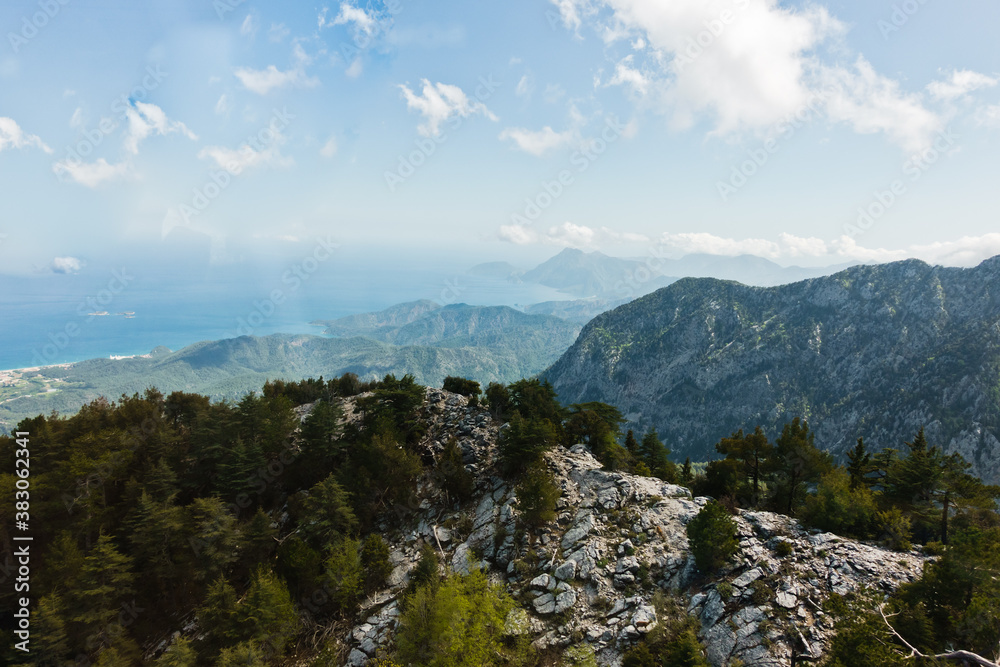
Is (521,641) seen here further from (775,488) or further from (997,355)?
(997,355)

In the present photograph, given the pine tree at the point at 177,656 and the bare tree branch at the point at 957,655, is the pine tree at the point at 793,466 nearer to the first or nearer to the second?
the bare tree branch at the point at 957,655

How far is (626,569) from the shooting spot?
105 feet

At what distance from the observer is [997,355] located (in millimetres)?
186500

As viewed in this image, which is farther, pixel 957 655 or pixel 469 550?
pixel 469 550

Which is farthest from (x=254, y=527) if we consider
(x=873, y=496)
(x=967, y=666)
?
(x=873, y=496)

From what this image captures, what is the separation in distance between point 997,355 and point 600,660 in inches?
11308

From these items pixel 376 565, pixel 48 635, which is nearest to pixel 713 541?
pixel 376 565

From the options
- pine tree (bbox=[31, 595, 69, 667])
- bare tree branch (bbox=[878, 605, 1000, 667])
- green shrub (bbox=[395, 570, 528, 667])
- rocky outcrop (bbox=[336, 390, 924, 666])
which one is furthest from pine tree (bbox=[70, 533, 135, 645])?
bare tree branch (bbox=[878, 605, 1000, 667])

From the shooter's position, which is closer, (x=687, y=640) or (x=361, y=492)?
(x=687, y=640)

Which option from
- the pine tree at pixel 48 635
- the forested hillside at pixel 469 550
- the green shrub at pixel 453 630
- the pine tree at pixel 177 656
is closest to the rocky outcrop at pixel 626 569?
the forested hillside at pixel 469 550

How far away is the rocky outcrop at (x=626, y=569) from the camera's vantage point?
2583 cm

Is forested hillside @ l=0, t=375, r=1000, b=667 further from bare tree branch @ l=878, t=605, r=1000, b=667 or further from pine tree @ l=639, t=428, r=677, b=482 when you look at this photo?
pine tree @ l=639, t=428, r=677, b=482

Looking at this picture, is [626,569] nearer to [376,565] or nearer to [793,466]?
[376,565]

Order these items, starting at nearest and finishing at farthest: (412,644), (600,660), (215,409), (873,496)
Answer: (412,644) → (600,660) → (873,496) → (215,409)
